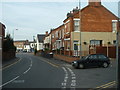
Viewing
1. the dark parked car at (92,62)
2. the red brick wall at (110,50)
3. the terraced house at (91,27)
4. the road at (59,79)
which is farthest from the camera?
the terraced house at (91,27)

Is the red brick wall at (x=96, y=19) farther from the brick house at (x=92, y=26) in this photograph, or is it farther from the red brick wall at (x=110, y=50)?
the red brick wall at (x=110, y=50)

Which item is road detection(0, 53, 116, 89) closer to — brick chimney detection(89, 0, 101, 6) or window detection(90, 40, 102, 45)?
window detection(90, 40, 102, 45)

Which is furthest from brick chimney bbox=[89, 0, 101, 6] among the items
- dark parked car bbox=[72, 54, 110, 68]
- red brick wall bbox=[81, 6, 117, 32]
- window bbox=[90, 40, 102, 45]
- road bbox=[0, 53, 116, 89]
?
road bbox=[0, 53, 116, 89]

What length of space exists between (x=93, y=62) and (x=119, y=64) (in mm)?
13067

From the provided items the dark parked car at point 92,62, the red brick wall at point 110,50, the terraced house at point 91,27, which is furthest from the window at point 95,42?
the dark parked car at point 92,62

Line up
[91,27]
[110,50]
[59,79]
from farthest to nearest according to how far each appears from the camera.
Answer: [91,27]
[110,50]
[59,79]

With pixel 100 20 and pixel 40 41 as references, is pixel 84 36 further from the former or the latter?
pixel 40 41

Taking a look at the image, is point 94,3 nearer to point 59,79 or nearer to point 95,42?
point 95,42

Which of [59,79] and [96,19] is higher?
[96,19]

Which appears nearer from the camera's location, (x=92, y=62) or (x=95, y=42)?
(x=92, y=62)

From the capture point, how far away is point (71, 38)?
3806 cm

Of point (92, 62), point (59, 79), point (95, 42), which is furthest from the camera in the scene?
point (95, 42)

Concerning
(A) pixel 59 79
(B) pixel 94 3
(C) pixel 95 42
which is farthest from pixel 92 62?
(B) pixel 94 3

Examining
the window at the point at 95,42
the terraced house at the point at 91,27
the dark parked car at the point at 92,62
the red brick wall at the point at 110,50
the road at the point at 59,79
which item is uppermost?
the terraced house at the point at 91,27
